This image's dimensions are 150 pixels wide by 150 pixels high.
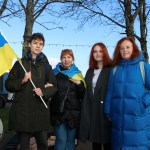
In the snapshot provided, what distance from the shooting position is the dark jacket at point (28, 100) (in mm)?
4805

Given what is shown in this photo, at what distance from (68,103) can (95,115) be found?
42cm

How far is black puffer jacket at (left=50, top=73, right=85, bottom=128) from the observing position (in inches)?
209

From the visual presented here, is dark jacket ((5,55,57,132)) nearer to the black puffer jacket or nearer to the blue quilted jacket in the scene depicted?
the black puffer jacket

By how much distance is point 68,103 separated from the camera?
5.30 m

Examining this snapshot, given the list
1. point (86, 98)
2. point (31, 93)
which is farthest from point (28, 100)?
point (86, 98)

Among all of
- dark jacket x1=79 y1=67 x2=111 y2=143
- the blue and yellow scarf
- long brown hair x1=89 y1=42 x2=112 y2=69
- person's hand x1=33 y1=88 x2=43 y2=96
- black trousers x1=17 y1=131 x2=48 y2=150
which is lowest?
black trousers x1=17 y1=131 x2=48 y2=150

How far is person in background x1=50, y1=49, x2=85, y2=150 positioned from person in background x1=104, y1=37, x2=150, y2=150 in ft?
1.82

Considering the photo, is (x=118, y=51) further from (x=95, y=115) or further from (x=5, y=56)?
(x=5, y=56)

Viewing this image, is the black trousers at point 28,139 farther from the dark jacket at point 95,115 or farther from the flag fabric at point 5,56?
the flag fabric at point 5,56

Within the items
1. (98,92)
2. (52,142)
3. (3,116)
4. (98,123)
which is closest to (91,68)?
(98,92)

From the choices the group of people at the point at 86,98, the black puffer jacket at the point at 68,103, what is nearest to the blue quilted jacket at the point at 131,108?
the group of people at the point at 86,98

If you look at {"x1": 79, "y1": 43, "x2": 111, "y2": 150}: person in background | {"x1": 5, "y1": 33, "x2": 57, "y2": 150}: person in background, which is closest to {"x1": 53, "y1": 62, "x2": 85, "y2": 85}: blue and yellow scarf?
{"x1": 79, "y1": 43, "x2": 111, "y2": 150}: person in background

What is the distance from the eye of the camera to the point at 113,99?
4930 millimetres

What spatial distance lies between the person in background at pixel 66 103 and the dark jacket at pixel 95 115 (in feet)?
0.36
